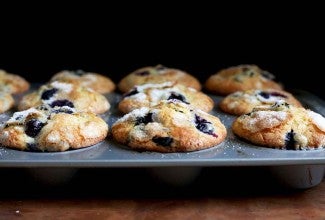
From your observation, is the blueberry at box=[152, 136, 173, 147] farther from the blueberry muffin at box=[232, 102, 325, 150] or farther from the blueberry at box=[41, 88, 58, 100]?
the blueberry at box=[41, 88, 58, 100]

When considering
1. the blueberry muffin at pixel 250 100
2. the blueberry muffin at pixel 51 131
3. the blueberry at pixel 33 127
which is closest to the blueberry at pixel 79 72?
the blueberry muffin at pixel 250 100

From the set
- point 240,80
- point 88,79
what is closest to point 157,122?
point 240,80

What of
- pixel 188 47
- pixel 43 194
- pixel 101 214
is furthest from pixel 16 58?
pixel 101 214

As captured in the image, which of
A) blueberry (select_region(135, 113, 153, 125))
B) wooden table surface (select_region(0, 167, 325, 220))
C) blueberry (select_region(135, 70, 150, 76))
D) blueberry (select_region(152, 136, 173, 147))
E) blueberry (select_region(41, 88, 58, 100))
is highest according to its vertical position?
blueberry (select_region(135, 113, 153, 125))

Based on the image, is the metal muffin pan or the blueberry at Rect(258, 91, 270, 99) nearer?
the metal muffin pan

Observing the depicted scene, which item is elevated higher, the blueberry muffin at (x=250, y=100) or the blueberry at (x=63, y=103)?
the blueberry muffin at (x=250, y=100)

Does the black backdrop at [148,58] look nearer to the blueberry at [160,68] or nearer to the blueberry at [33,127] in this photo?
the blueberry at [160,68]

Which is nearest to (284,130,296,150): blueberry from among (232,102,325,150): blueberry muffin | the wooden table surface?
(232,102,325,150): blueberry muffin
